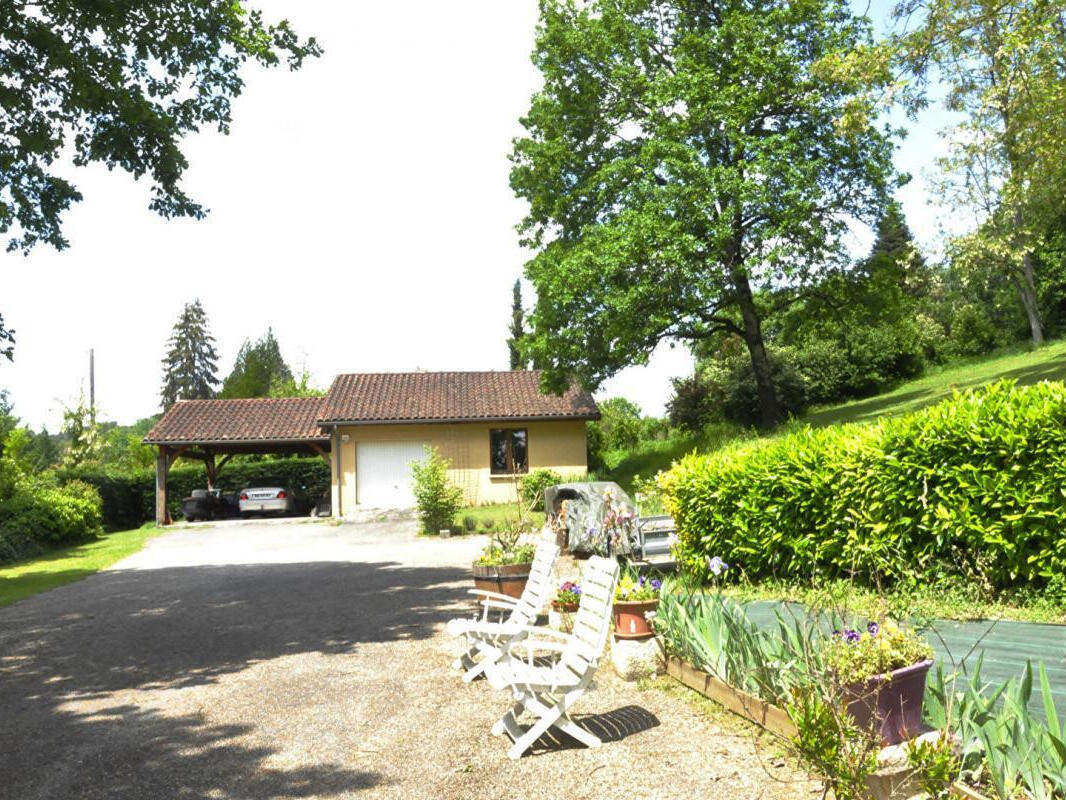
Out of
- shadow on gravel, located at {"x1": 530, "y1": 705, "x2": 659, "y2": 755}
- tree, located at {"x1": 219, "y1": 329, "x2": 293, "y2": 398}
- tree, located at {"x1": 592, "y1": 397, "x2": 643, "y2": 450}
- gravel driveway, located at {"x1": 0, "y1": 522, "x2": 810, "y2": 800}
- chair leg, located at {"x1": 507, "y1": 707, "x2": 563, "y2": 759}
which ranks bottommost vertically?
shadow on gravel, located at {"x1": 530, "y1": 705, "x2": 659, "y2": 755}

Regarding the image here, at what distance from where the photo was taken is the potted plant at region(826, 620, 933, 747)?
12.6 ft

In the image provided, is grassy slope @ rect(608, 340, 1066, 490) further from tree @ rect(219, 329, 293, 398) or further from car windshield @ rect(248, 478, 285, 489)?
tree @ rect(219, 329, 293, 398)

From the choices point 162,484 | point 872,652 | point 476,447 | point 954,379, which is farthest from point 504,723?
point 954,379

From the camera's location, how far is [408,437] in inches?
1133

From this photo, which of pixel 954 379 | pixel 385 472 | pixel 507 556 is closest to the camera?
pixel 507 556

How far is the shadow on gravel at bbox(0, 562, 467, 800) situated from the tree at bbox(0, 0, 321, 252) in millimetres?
5834

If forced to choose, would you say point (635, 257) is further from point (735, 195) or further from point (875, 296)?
point (875, 296)

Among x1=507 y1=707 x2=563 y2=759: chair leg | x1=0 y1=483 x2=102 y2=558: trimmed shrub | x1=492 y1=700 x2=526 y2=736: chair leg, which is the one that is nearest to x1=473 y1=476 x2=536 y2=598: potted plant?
x1=492 y1=700 x2=526 y2=736: chair leg

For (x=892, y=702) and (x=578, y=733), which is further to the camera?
(x=578, y=733)

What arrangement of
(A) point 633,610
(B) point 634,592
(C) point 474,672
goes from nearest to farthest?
(A) point 633,610
(B) point 634,592
(C) point 474,672

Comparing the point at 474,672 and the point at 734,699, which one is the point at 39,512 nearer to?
the point at 474,672

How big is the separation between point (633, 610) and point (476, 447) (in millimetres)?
22820

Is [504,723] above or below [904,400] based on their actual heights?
below

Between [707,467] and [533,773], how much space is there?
5.81 metres
